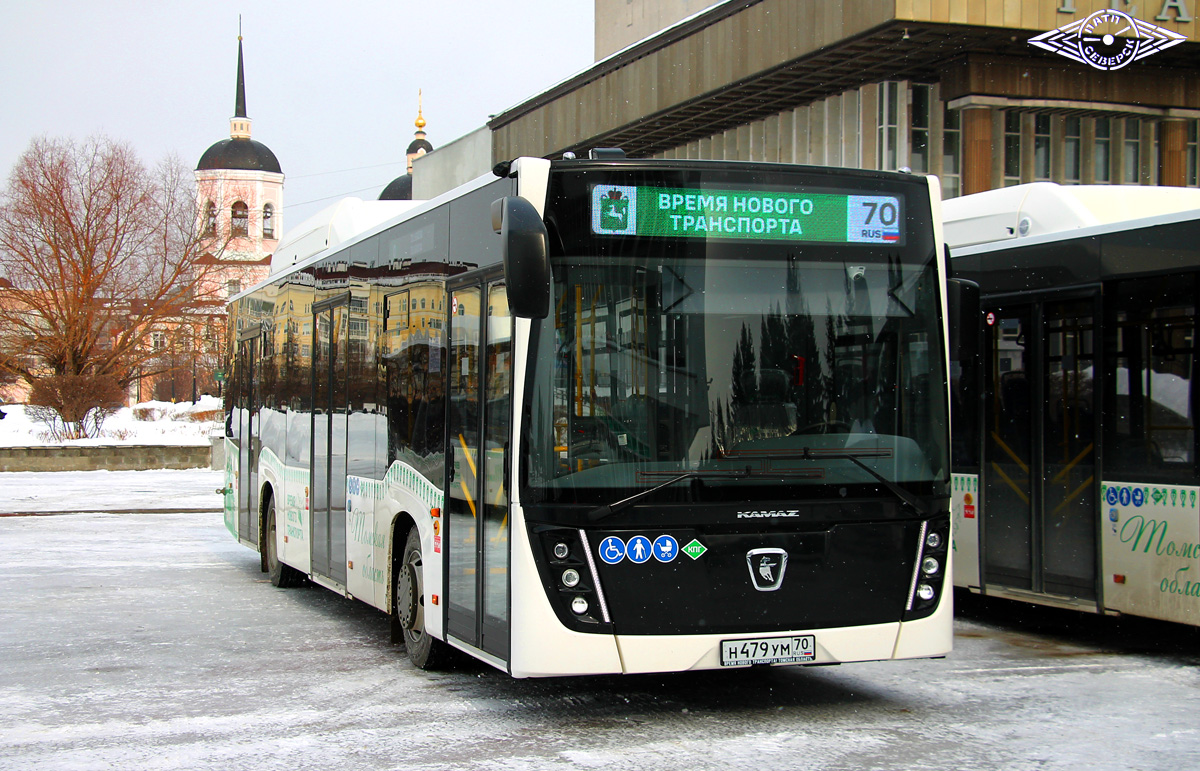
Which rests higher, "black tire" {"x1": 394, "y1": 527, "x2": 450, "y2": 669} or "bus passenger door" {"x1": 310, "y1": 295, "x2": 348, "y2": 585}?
"bus passenger door" {"x1": 310, "y1": 295, "x2": 348, "y2": 585}

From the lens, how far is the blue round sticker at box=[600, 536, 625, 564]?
22.2 feet

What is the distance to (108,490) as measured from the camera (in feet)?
93.9

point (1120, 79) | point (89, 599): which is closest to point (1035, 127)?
point (1120, 79)

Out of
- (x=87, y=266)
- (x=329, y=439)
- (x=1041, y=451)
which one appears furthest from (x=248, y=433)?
(x=87, y=266)

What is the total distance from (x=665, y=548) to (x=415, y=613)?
2.65m

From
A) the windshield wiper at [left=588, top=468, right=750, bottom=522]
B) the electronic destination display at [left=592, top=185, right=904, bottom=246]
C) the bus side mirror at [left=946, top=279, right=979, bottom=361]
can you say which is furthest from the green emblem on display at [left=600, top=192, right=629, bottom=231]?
the bus side mirror at [left=946, top=279, right=979, bottom=361]

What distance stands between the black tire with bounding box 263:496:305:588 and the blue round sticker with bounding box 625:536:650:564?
6830mm

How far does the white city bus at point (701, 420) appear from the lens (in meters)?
6.78

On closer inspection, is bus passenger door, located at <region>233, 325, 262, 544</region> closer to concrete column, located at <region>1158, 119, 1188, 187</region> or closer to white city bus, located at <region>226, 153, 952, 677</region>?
white city bus, located at <region>226, 153, 952, 677</region>

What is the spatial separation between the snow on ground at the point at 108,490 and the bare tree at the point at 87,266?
887cm

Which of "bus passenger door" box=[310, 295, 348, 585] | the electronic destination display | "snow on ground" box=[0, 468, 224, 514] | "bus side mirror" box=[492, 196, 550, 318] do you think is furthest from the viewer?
"snow on ground" box=[0, 468, 224, 514]

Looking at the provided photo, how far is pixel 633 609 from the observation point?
22.4 feet

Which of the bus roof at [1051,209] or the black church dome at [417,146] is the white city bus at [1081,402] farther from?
the black church dome at [417,146]

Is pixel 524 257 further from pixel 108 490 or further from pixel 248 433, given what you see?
pixel 108 490
